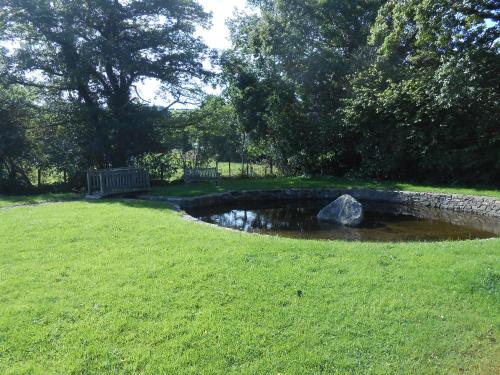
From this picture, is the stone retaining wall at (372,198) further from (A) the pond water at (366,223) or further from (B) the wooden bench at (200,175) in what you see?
(B) the wooden bench at (200,175)

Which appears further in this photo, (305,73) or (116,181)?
(305,73)

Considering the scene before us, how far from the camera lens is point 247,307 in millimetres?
3998

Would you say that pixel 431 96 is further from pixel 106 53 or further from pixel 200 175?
pixel 106 53

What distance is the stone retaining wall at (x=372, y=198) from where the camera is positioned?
11109mm

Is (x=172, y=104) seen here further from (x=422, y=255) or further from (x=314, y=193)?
(x=422, y=255)

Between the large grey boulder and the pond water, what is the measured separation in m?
0.27

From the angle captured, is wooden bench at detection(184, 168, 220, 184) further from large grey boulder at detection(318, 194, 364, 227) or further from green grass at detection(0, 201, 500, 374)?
green grass at detection(0, 201, 500, 374)

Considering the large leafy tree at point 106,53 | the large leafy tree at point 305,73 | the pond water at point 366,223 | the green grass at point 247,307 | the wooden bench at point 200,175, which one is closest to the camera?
the green grass at point 247,307

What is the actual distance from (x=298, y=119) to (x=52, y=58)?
1091cm

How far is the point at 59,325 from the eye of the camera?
3625mm

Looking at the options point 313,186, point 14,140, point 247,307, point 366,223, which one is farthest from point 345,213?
point 14,140

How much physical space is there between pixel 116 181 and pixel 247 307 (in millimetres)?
9938

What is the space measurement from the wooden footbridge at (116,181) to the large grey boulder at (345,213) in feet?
22.1

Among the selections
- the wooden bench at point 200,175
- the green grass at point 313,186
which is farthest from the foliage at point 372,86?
the wooden bench at point 200,175
